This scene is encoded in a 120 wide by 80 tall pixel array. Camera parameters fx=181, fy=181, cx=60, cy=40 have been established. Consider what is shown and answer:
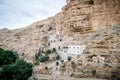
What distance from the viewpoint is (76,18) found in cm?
3722

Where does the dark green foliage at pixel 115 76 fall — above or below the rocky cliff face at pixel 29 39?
below

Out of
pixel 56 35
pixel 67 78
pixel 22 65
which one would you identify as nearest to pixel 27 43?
pixel 56 35

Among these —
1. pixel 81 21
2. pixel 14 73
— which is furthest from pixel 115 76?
pixel 14 73

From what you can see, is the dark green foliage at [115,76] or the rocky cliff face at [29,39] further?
the rocky cliff face at [29,39]

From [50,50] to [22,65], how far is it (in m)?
12.4

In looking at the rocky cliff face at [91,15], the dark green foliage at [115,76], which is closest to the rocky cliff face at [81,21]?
the rocky cliff face at [91,15]

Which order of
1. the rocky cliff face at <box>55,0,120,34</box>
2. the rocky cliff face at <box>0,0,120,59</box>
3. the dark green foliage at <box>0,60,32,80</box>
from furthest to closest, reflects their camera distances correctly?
the rocky cliff face at <box>0,0,120,59</box> < the rocky cliff face at <box>55,0,120,34</box> < the dark green foliage at <box>0,60,32,80</box>

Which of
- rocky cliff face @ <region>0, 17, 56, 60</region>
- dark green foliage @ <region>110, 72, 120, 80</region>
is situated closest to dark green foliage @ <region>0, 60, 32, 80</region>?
dark green foliage @ <region>110, 72, 120, 80</region>

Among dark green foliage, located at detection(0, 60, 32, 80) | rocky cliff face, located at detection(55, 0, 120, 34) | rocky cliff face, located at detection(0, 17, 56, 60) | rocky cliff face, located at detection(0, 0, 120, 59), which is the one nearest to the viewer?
dark green foliage, located at detection(0, 60, 32, 80)

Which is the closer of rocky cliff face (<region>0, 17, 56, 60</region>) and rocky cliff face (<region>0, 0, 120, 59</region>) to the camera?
rocky cliff face (<region>0, 0, 120, 59</region>)

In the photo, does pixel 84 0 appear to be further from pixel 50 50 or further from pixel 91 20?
pixel 50 50

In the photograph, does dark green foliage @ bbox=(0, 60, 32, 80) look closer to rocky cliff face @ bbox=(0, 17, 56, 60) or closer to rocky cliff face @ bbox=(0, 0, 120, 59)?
rocky cliff face @ bbox=(0, 0, 120, 59)

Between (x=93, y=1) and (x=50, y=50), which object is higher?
(x=93, y=1)

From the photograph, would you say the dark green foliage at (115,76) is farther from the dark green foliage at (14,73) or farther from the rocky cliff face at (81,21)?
the dark green foliage at (14,73)
